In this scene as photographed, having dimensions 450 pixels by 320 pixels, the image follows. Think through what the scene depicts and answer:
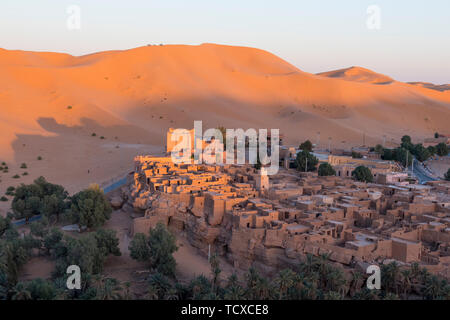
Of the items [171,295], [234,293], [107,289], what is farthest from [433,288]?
[107,289]

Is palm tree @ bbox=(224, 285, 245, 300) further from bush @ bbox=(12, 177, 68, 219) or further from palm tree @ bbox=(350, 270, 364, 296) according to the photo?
bush @ bbox=(12, 177, 68, 219)

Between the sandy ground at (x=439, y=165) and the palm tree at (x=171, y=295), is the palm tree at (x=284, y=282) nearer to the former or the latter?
the palm tree at (x=171, y=295)

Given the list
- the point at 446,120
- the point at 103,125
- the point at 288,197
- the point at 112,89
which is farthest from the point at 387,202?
the point at 446,120

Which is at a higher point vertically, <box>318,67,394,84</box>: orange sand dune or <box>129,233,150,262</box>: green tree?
<box>318,67,394,84</box>: orange sand dune

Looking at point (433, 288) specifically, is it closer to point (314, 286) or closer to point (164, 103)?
point (314, 286)

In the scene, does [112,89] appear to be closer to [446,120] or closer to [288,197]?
[288,197]

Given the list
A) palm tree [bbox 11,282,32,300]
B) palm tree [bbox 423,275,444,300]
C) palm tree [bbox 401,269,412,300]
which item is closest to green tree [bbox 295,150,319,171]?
palm tree [bbox 401,269,412,300]

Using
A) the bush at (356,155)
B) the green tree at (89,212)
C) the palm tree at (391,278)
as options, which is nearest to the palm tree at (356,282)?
the palm tree at (391,278)
